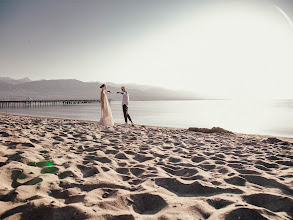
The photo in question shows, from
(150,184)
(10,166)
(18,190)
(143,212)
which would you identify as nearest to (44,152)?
(10,166)

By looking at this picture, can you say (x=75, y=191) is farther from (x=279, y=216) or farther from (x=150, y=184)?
(x=279, y=216)

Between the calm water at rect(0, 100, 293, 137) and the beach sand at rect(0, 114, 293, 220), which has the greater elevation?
the beach sand at rect(0, 114, 293, 220)

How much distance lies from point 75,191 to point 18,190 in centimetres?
59

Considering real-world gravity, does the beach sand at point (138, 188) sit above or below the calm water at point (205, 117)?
above

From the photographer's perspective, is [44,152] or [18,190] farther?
[44,152]

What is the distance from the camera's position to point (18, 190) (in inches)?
82.5

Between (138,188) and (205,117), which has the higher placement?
(138,188)

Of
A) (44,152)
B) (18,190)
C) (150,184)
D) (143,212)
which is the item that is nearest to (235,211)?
(143,212)

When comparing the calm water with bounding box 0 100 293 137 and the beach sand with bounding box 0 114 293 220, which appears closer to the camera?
the beach sand with bounding box 0 114 293 220

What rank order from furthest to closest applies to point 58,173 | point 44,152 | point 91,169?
point 44,152
point 91,169
point 58,173

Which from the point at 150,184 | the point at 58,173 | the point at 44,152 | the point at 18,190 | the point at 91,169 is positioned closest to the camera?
the point at 18,190

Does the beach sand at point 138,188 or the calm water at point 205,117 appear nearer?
the beach sand at point 138,188

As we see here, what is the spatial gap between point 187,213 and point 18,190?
1.80m

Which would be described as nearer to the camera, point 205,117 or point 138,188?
point 138,188
